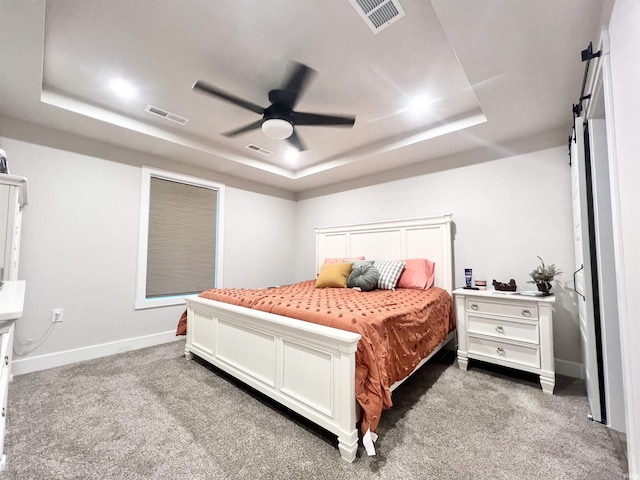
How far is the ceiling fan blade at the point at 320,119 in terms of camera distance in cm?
219

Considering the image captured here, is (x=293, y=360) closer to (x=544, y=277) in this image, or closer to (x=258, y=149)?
(x=544, y=277)

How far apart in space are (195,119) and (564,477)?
3817 mm

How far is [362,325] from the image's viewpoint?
1643mm

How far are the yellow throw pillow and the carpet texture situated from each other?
52.0 inches

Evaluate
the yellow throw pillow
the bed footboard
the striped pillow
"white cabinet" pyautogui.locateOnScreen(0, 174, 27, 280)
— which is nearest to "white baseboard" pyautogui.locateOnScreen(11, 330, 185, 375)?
the bed footboard

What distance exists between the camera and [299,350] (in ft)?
5.83

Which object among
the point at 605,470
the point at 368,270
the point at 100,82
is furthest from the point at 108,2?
the point at 605,470

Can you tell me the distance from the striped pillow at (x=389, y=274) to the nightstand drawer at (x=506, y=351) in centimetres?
91

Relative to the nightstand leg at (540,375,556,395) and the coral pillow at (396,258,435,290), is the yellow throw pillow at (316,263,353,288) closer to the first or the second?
the coral pillow at (396,258,435,290)

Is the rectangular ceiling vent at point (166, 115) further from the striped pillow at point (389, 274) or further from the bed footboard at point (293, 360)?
the striped pillow at point (389, 274)

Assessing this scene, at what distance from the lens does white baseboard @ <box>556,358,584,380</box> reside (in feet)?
8.08

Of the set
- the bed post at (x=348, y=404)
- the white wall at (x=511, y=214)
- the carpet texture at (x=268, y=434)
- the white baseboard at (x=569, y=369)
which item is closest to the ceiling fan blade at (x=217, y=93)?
the bed post at (x=348, y=404)

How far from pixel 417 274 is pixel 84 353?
3690mm

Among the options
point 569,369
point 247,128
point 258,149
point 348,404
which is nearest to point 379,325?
point 348,404
